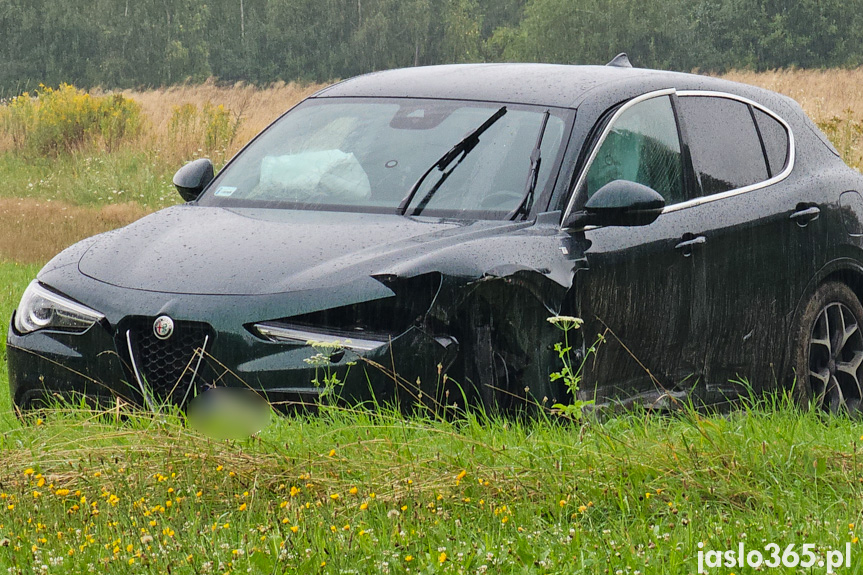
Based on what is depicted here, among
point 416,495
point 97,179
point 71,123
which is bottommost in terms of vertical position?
point 97,179

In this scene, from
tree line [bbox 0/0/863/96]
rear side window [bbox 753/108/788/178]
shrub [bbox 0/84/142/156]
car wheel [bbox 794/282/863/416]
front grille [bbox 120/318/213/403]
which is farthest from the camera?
tree line [bbox 0/0/863/96]

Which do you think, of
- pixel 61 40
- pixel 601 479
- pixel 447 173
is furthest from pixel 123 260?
pixel 61 40

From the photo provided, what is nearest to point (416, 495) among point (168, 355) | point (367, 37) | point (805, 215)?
point (168, 355)

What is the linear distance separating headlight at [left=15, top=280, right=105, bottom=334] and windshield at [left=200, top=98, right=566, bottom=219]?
A: 1.03m

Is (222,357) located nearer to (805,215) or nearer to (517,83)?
(517,83)

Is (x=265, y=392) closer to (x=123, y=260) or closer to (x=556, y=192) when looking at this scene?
(x=123, y=260)

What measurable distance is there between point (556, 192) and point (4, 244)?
991 centimetres

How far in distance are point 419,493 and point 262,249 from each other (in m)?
1.32

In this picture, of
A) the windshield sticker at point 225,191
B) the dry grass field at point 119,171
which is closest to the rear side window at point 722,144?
the windshield sticker at point 225,191

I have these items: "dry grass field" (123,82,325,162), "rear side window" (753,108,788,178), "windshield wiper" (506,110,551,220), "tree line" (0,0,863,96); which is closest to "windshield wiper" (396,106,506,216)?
"windshield wiper" (506,110,551,220)

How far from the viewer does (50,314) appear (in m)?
4.71

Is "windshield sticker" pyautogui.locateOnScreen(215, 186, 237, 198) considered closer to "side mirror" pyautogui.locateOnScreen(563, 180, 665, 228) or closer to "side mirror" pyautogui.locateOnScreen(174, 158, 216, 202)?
"side mirror" pyautogui.locateOnScreen(174, 158, 216, 202)

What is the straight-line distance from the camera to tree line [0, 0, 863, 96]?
72.6 metres

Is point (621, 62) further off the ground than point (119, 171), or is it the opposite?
point (621, 62)
